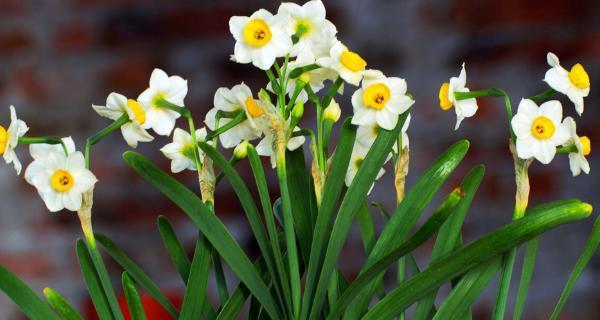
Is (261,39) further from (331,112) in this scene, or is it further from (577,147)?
(577,147)

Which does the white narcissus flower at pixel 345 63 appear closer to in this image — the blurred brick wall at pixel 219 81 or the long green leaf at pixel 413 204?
the long green leaf at pixel 413 204

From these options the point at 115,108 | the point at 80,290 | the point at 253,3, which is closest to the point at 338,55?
the point at 115,108

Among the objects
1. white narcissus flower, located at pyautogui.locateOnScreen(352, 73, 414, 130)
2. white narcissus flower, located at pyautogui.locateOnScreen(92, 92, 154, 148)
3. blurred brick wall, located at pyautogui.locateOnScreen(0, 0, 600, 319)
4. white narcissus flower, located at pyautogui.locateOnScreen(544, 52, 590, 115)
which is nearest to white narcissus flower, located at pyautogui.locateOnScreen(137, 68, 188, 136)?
white narcissus flower, located at pyautogui.locateOnScreen(92, 92, 154, 148)

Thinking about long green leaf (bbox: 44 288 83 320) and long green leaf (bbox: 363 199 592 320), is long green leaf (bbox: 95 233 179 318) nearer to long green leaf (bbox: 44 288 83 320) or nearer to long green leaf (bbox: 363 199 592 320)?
long green leaf (bbox: 44 288 83 320)

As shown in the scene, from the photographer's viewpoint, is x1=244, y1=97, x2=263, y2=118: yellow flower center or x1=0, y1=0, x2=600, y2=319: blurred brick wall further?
x1=0, y1=0, x2=600, y2=319: blurred brick wall

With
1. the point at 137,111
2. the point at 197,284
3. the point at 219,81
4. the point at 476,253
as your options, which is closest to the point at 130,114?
the point at 137,111

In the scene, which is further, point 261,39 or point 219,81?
point 219,81
